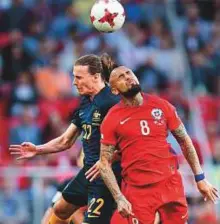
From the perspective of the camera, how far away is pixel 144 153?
38.3 ft

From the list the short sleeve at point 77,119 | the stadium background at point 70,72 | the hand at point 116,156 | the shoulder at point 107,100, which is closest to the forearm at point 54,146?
the short sleeve at point 77,119

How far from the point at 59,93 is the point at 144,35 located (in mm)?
2483

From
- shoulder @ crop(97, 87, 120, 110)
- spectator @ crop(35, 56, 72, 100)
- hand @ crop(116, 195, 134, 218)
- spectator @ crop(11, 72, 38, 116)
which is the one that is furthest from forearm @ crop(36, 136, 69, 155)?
spectator @ crop(35, 56, 72, 100)

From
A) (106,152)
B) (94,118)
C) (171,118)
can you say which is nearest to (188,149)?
(171,118)

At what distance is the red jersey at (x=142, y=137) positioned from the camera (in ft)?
38.3

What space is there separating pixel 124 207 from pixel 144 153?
64cm

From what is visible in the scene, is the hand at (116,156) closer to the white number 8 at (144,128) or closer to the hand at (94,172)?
the hand at (94,172)

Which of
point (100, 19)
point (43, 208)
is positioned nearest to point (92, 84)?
point (100, 19)

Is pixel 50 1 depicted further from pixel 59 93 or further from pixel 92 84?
pixel 92 84

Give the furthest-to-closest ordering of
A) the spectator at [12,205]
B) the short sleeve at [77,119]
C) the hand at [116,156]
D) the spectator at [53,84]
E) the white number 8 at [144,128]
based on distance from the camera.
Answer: the spectator at [53,84] < the spectator at [12,205] < the short sleeve at [77,119] < the hand at [116,156] < the white number 8 at [144,128]

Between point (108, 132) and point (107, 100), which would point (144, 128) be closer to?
point (108, 132)

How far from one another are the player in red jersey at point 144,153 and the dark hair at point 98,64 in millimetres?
464

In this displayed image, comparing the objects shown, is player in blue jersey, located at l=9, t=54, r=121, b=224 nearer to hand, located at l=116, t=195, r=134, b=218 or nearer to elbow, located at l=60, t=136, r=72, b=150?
elbow, located at l=60, t=136, r=72, b=150

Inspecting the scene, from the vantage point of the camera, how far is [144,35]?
20.7 meters
